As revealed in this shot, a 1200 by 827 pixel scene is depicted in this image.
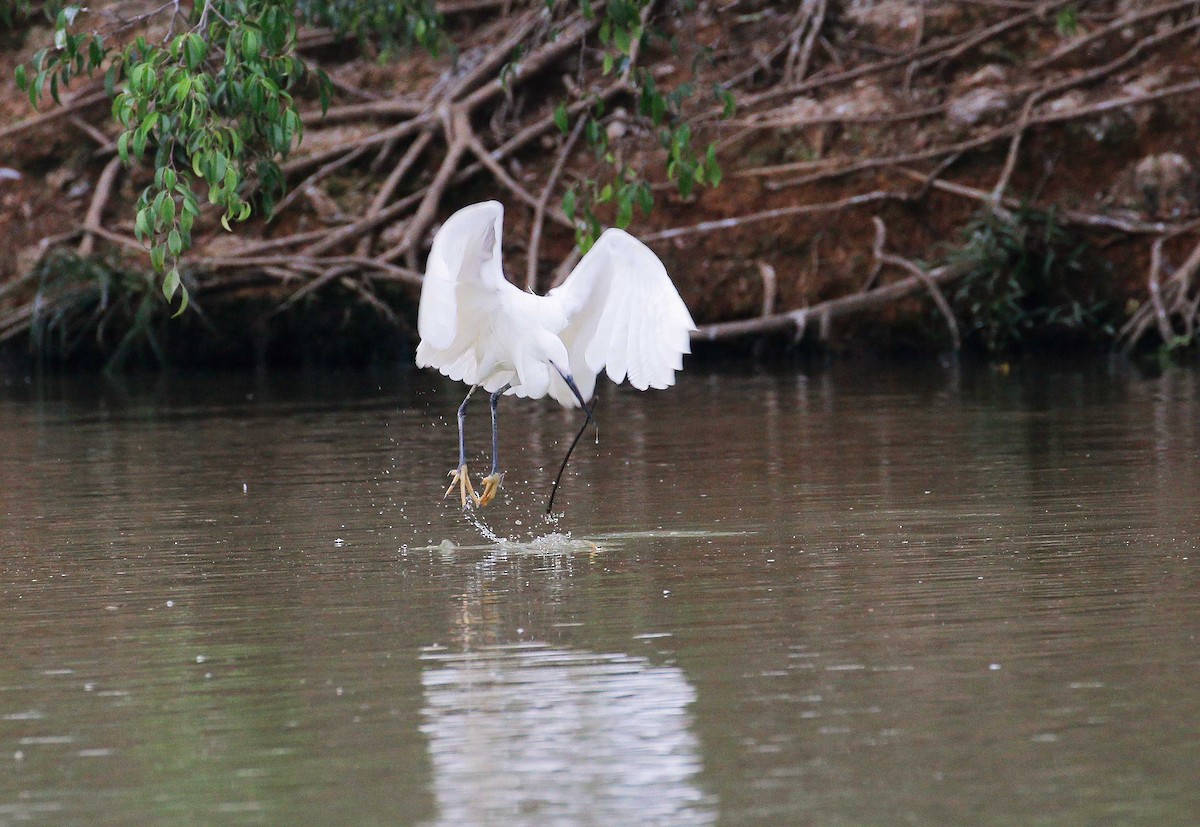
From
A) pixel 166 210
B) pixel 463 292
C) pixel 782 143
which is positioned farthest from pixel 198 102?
pixel 782 143

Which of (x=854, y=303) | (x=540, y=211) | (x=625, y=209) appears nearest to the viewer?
(x=625, y=209)

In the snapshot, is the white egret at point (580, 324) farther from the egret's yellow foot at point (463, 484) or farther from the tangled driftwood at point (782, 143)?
the tangled driftwood at point (782, 143)

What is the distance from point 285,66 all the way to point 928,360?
A: 9.30 m

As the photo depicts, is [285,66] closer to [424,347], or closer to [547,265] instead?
[424,347]

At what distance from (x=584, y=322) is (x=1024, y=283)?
9.28 m

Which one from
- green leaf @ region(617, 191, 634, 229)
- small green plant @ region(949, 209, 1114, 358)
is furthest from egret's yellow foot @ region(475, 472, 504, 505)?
small green plant @ region(949, 209, 1114, 358)

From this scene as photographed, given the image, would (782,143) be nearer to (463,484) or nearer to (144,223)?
(463,484)

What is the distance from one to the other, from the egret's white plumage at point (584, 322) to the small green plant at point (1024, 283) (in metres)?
8.71

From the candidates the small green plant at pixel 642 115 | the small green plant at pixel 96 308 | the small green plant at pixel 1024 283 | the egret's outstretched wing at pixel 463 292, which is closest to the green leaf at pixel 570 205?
the small green plant at pixel 642 115

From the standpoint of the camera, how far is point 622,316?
7.88m

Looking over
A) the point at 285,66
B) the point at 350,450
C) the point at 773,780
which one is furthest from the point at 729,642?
the point at 350,450

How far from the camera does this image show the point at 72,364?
18.7 metres

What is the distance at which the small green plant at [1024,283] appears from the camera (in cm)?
1630

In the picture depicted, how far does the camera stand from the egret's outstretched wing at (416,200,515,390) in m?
6.91
